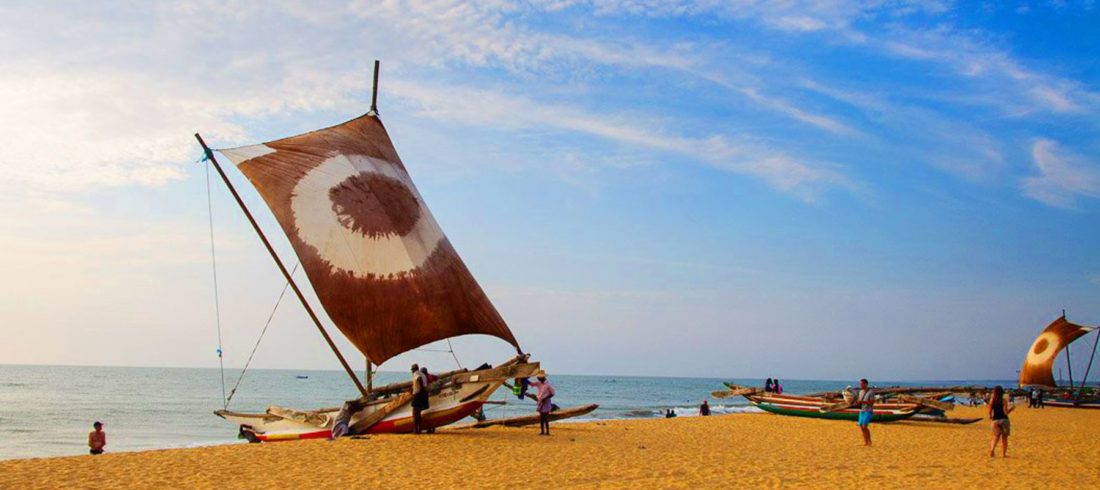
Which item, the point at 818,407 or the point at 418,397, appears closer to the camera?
the point at 418,397

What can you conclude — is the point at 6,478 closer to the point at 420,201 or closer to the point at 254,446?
the point at 254,446

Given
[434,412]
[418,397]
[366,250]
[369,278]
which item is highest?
[366,250]

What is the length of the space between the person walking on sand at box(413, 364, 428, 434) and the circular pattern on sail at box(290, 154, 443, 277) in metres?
2.52

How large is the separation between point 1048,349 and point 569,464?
5110 cm

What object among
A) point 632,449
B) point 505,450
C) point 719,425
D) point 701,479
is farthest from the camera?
point 719,425

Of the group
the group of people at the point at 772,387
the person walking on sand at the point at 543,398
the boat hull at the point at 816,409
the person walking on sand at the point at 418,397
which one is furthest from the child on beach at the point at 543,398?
the group of people at the point at 772,387

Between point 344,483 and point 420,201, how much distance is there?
993cm

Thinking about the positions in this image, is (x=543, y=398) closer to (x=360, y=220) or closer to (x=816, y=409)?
(x=360, y=220)

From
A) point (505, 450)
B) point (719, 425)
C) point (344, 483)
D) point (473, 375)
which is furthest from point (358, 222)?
point (719, 425)

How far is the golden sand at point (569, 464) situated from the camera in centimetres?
1252

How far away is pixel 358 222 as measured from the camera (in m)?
19.1

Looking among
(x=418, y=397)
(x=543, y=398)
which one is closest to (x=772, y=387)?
(x=543, y=398)

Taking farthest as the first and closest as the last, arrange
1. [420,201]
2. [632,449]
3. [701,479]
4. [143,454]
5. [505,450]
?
[420,201], [632,449], [505,450], [143,454], [701,479]

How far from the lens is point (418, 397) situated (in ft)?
59.2
